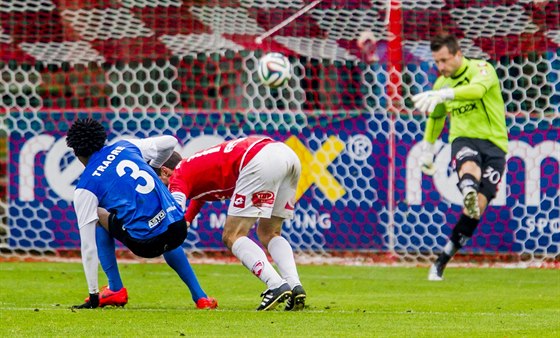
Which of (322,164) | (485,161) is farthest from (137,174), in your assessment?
(322,164)

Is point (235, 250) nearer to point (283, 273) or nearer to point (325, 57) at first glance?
point (283, 273)

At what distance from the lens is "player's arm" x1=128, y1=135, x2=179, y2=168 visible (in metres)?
7.72

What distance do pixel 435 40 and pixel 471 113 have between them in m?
0.72

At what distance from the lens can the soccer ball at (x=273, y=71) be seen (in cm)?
1166

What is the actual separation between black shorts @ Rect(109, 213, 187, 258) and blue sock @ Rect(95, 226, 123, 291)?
0.88ft

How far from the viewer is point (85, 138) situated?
7355 mm

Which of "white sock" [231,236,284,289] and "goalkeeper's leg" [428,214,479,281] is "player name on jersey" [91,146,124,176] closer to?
"white sock" [231,236,284,289]

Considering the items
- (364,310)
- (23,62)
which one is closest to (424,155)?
(364,310)

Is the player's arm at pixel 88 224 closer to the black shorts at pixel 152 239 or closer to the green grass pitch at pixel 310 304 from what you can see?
the black shorts at pixel 152 239

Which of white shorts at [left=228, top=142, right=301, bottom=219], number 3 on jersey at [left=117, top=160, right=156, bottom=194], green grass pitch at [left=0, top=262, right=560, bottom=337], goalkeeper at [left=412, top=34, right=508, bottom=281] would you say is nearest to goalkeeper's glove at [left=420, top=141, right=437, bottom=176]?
goalkeeper at [left=412, top=34, right=508, bottom=281]

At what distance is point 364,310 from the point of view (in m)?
7.83

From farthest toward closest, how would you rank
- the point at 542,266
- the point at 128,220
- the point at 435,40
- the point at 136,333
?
the point at 542,266, the point at 435,40, the point at 128,220, the point at 136,333

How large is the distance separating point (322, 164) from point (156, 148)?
4.89 meters

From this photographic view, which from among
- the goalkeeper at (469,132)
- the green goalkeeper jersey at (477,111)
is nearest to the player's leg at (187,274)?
the goalkeeper at (469,132)
